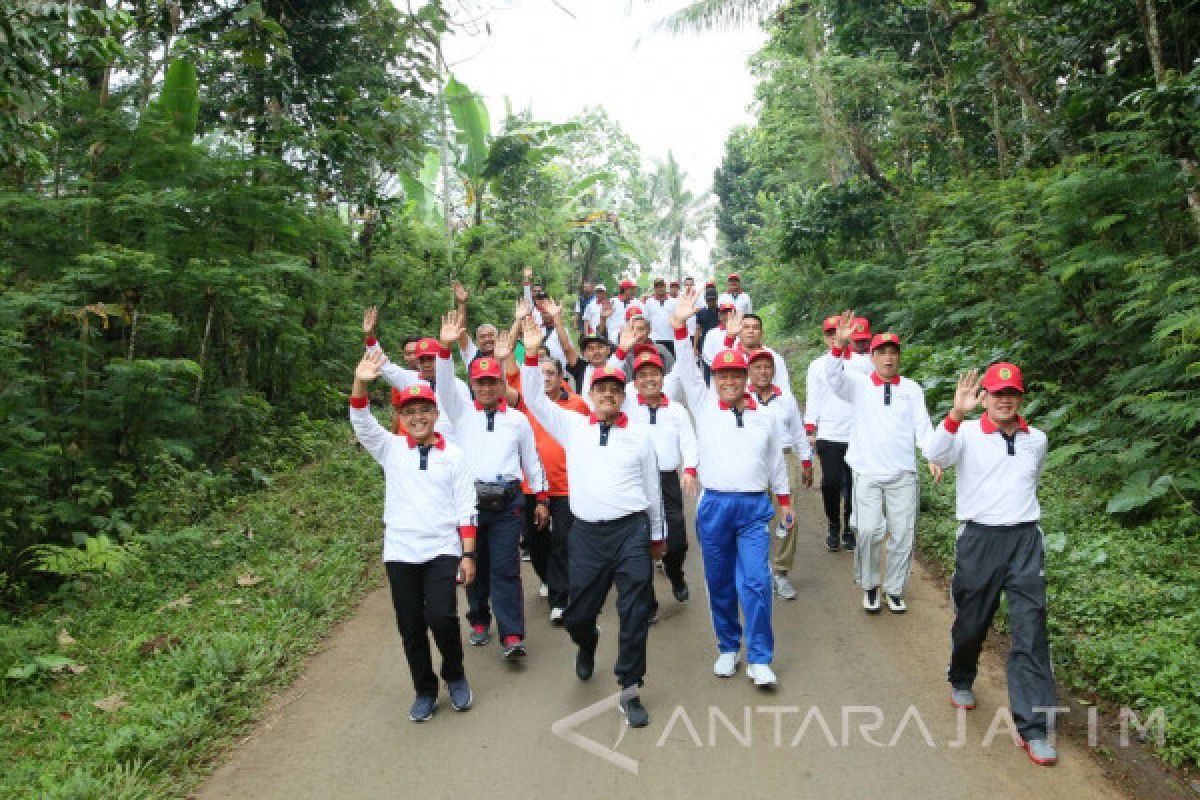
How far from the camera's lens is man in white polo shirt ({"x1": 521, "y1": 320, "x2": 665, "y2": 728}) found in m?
4.82

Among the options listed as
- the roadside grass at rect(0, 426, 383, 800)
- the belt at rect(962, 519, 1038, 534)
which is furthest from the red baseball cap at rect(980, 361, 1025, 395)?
the roadside grass at rect(0, 426, 383, 800)

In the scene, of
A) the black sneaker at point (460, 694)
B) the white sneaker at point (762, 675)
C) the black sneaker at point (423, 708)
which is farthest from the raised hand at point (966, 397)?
the black sneaker at point (423, 708)

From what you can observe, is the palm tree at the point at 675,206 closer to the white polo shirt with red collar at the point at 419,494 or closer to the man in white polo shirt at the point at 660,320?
the man in white polo shirt at the point at 660,320

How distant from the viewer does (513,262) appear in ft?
62.7

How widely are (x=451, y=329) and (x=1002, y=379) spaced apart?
11.9ft

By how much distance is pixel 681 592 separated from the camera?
259 inches

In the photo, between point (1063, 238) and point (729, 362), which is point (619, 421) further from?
point (1063, 238)

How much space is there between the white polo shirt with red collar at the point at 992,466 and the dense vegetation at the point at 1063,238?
1145mm

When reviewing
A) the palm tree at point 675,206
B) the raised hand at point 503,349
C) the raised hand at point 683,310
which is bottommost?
the raised hand at point 503,349

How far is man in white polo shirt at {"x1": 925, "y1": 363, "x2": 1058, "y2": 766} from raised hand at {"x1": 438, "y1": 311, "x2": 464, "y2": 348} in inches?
129

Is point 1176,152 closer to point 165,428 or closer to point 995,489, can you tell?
point 995,489

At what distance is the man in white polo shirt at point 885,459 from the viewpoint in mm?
6035

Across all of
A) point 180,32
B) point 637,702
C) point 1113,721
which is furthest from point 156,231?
point 1113,721

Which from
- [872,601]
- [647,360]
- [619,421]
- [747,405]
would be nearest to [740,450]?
[747,405]
